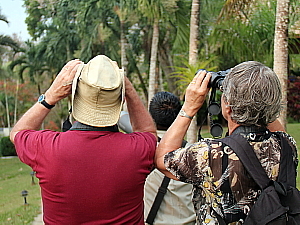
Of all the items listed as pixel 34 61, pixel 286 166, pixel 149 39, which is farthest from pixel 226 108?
pixel 34 61

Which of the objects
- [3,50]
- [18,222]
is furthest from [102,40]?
[18,222]

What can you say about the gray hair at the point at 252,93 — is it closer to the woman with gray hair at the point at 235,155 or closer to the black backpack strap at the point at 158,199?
the woman with gray hair at the point at 235,155

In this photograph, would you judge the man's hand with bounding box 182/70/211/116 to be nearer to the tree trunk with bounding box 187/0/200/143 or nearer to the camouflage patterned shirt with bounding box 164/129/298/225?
the camouflage patterned shirt with bounding box 164/129/298/225

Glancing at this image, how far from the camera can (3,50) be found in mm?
19812

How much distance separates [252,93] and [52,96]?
1.05m

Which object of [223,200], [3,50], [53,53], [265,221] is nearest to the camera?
[265,221]

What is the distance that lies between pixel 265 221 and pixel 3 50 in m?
20.5

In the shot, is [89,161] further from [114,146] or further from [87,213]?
[87,213]

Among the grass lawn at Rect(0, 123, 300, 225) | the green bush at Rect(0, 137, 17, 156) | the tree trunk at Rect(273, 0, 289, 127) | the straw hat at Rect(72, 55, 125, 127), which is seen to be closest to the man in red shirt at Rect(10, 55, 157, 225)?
the straw hat at Rect(72, 55, 125, 127)

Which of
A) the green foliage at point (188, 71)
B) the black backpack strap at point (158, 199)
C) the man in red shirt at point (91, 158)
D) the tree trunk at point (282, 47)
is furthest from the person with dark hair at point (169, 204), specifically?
the green foliage at point (188, 71)

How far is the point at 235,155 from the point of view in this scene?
5.65ft

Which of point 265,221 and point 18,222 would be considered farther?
point 18,222

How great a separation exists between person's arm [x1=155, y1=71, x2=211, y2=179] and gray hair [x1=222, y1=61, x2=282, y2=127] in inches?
6.5

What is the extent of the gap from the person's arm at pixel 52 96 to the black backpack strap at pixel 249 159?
888mm
